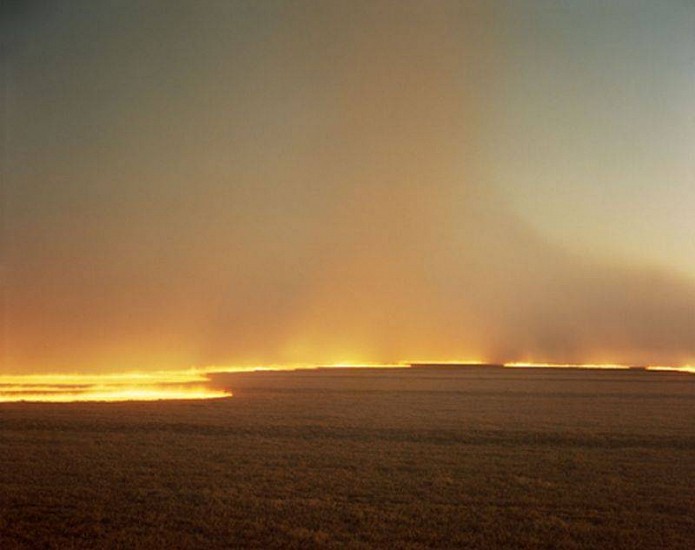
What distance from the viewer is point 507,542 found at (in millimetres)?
14039

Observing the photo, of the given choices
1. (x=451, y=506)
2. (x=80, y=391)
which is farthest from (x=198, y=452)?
(x=80, y=391)

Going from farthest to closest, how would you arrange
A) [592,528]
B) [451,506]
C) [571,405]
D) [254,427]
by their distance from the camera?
1. [571,405]
2. [254,427]
3. [451,506]
4. [592,528]

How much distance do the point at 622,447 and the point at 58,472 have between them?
21676 mm

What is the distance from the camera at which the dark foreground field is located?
14.6m

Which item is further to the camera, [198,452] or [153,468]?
[198,452]

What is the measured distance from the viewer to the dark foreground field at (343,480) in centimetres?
1463

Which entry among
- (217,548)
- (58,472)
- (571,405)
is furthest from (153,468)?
(571,405)

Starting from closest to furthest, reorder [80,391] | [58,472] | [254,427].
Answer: [58,472], [254,427], [80,391]

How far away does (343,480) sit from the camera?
20.0m

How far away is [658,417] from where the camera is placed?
3762 centimetres

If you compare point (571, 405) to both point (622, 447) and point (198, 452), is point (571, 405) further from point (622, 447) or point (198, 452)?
point (198, 452)

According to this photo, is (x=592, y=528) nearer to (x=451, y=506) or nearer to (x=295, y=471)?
(x=451, y=506)

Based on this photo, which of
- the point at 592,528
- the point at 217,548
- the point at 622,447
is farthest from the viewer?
the point at 622,447

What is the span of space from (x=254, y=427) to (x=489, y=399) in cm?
2461
